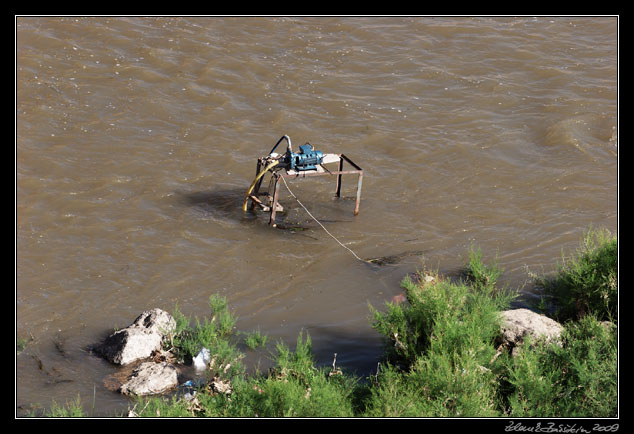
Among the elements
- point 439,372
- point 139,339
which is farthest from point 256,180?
point 439,372

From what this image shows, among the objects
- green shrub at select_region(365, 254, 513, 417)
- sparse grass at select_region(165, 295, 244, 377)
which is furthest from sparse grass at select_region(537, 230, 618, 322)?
sparse grass at select_region(165, 295, 244, 377)

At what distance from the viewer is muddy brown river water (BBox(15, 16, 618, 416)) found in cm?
884

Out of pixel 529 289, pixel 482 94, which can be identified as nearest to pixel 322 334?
pixel 529 289

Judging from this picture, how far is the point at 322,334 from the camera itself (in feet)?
27.2

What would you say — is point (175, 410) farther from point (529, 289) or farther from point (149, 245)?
point (529, 289)

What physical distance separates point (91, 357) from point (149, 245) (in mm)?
2370

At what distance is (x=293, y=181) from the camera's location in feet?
38.1

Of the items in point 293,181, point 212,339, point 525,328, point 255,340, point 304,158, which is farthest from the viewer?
point 293,181

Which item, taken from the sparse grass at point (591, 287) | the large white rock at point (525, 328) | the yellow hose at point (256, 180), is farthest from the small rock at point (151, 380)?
the sparse grass at point (591, 287)

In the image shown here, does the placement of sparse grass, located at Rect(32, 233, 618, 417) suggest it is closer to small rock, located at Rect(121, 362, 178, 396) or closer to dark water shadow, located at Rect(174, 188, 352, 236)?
small rock, located at Rect(121, 362, 178, 396)

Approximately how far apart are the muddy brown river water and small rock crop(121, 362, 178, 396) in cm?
14

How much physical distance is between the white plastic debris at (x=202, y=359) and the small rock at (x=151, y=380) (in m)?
0.27

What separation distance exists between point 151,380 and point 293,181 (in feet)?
16.7

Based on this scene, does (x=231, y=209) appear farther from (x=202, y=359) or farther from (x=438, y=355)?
(x=438, y=355)
